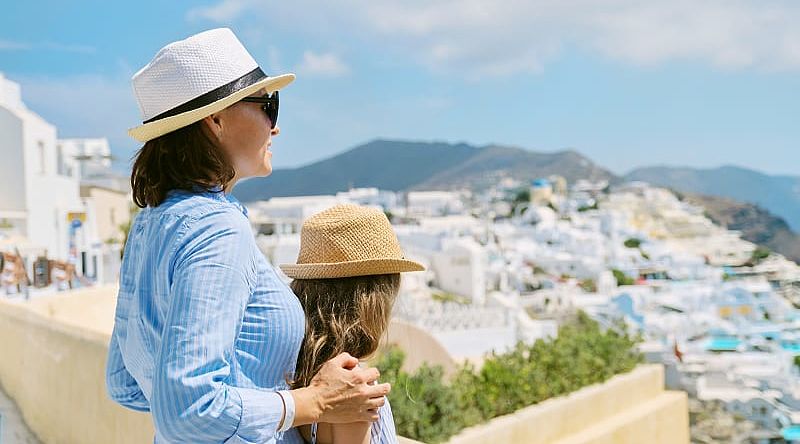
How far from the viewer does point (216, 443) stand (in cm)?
109

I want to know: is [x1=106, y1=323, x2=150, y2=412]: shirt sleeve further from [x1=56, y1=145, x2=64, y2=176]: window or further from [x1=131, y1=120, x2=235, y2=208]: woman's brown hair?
[x1=56, y1=145, x2=64, y2=176]: window

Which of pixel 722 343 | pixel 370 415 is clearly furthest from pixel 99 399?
pixel 722 343

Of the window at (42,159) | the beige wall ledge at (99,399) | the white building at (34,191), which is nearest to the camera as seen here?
the beige wall ledge at (99,399)

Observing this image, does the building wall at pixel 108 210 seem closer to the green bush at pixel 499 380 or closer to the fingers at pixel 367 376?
the green bush at pixel 499 380

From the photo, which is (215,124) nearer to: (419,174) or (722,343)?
(722,343)

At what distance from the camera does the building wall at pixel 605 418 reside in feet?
14.4

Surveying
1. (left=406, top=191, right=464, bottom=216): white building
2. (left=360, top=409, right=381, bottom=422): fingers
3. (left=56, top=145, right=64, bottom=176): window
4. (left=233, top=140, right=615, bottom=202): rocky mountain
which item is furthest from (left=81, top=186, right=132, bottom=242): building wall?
(left=233, top=140, right=615, bottom=202): rocky mountain

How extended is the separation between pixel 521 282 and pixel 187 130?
47.8 metres

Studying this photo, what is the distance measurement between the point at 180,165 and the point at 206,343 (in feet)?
1.00

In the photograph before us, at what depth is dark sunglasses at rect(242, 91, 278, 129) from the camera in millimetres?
1246

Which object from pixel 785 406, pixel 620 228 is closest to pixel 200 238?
pixel 785 406

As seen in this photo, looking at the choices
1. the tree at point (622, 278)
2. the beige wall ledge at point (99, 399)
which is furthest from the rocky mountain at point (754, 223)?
the beige wall ledge at point (99, 399)

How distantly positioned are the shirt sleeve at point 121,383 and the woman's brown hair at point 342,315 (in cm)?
34

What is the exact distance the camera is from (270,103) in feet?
4.18
